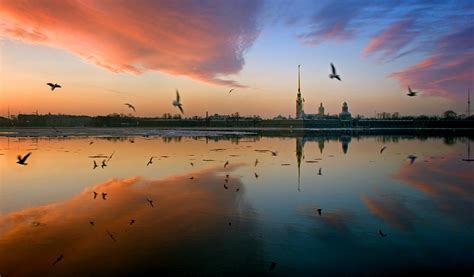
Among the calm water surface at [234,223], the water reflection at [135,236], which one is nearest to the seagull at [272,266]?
the calm water surface at [234,223]

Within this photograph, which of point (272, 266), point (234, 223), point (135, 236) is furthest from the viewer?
point (234, 223)

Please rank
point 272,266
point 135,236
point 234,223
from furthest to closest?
A: 1. point 234,223
2. point 135,236
3. point 272,266

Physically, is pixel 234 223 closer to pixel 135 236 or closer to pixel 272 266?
pixel 135 236

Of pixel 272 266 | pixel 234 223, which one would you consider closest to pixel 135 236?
pixel 234 223

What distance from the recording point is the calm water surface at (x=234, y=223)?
8461mm

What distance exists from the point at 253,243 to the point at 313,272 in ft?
6.44

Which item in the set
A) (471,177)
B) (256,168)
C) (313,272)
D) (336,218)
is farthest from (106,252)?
(471,177)

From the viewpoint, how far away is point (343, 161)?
28.0 m

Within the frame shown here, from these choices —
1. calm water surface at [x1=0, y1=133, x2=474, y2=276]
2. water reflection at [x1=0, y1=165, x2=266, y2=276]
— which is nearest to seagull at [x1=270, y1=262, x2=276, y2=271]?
calm water surface at [x1=0, y1=133, x2=474, y2=276]

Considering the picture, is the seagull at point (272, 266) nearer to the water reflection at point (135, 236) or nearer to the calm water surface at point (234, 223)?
the calm water surface at point (234, 223)

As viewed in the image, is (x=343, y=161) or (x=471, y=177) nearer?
(x=471, y=177)

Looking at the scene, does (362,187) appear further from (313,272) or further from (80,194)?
(80,194)

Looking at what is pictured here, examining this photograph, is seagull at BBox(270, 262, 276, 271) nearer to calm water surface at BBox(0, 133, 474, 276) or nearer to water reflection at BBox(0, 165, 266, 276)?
calm water surface at BBox(0, 133, 474, 276)

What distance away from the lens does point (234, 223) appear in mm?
11500
